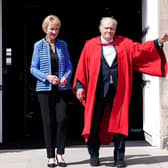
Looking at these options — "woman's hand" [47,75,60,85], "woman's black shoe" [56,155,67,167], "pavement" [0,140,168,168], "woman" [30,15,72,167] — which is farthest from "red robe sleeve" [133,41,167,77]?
"woman's black shoe" [56,155,67,167]

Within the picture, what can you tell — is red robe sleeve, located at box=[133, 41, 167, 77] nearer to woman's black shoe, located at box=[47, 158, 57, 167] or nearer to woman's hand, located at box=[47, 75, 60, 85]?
woman's hand, located at box=[47, 75, 60, 85]

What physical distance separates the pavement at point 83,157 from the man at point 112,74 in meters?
0.37

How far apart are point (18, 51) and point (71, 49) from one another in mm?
1055

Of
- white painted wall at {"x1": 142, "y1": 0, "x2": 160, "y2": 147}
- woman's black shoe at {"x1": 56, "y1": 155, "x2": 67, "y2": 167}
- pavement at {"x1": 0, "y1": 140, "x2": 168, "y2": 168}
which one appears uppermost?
white painted wall at {"x1": 142, "y1": 0, "x2": 160, "y2": 147}

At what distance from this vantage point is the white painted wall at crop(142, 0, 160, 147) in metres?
7.39

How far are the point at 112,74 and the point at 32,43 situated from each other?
366 cm

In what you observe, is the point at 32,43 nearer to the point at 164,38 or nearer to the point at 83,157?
the point at 83,157

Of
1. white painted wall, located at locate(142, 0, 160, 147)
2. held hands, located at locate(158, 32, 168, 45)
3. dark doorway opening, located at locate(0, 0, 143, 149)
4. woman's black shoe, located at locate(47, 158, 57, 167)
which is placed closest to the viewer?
held hands, located at locate(158, 32, 168, 45)

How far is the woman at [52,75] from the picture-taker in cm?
627

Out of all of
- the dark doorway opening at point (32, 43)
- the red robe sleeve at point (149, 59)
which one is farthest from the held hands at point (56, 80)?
the dark doorway opening at point (32, 43)

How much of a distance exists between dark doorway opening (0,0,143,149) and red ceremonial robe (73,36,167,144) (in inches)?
108

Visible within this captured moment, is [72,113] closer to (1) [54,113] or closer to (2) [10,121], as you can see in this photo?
(2) [10,121]

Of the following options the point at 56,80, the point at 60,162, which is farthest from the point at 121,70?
the point at 60,162

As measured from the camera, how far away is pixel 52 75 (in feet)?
20.5
